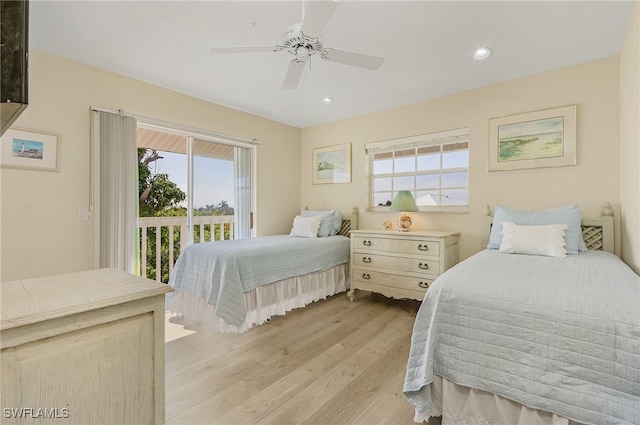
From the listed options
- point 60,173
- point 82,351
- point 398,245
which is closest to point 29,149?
point 60,173

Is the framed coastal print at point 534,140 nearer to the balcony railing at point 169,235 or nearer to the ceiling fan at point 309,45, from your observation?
the ceiling fan at point 309,45

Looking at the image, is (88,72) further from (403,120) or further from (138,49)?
(403,120)

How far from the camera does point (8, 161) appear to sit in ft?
7.79

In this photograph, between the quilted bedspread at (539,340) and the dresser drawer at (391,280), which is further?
the dresser drawer at (391,280)

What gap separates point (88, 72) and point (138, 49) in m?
0.67

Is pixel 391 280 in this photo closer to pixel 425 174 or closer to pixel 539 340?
pixel 425 174

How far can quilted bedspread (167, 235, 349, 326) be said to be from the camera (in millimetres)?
2602

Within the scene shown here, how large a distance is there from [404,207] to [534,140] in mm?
1412

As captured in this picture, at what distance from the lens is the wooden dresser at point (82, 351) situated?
23.5 inches

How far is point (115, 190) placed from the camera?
292 centimetres

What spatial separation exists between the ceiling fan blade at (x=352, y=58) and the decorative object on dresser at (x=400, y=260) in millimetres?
1760

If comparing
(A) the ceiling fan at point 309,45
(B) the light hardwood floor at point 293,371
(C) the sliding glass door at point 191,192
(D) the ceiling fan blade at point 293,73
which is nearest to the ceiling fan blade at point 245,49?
(A) the ceiling fan at point 309,45

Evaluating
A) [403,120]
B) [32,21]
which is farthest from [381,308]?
[32,21]

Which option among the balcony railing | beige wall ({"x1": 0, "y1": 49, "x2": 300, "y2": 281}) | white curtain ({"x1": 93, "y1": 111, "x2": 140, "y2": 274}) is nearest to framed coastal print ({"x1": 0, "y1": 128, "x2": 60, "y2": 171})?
beige wall ({"x1": 0, "y1": 49, "x2": 300, "y2": 281})
